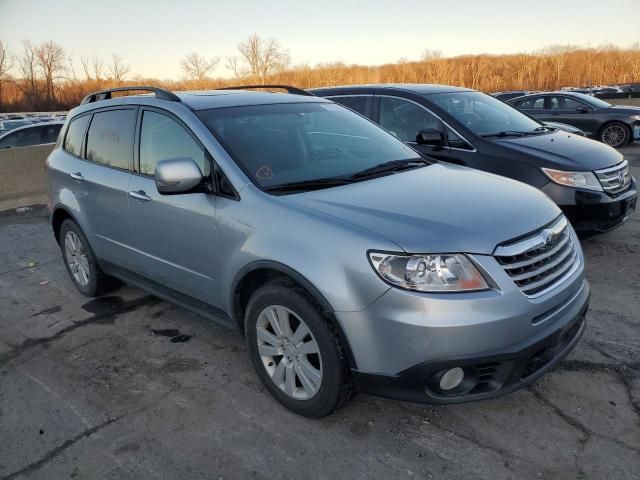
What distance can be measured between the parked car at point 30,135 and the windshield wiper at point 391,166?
32.0ft

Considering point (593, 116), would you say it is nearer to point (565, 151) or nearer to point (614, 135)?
point (614, 135)

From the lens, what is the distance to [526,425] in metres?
2.75

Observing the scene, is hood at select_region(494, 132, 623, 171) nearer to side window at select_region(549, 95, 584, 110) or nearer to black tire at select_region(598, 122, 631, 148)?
black tire at select_region(598, 122, 631, 148)

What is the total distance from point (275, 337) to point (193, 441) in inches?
26.5

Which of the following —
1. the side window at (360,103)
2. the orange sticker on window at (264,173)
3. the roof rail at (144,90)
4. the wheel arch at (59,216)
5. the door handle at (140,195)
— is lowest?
the wheel arch at (59,216)

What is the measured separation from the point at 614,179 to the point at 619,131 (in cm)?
980

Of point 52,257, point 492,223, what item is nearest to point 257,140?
point 492,223

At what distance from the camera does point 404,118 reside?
19.9 ft

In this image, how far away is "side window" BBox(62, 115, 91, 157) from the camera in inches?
180

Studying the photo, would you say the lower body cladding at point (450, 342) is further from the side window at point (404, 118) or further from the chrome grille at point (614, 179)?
the side window at point (404, 118)

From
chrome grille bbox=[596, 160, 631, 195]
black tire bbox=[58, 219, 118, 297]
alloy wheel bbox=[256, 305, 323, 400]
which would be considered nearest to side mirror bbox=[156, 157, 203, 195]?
alloy wheel bbox=[256, 305, 323, 400]

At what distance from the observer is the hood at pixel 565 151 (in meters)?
5.11

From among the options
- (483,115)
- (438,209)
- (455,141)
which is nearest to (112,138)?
(438,209)

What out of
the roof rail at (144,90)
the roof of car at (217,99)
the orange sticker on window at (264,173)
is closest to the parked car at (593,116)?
the roof of car at (217,99)
